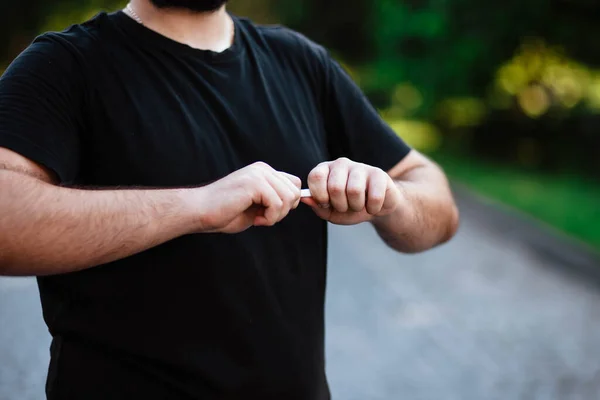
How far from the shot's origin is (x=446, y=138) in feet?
52.2

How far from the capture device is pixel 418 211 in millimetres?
2064

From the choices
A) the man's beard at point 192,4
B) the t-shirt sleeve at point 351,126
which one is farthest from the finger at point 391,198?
the man's beard at point 192,4

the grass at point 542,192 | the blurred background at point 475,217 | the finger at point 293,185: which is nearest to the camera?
the finger at point 293,185

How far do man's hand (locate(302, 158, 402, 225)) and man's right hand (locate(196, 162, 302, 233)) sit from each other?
0.06 meters

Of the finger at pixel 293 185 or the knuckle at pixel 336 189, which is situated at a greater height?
the finger at pixel 293 185

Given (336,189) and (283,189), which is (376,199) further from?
(283,189)

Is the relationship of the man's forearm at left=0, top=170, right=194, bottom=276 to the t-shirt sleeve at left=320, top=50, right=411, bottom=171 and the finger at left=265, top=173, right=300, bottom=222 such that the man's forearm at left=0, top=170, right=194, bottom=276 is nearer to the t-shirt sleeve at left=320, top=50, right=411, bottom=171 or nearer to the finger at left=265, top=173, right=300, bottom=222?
the finger at left=265, top=173, right=300, bottom=222

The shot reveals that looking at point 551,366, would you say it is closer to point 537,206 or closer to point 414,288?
point 414,288

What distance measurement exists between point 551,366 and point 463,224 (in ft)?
15.1

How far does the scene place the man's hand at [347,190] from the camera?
5.47 ft

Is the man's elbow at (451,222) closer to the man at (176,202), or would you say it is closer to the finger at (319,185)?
the man at (176,202)

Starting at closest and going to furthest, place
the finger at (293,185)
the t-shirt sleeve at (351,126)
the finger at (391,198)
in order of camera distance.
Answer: the finger at (293,185), the finger at (391,198), the t-shirt sleeve at (351,126)

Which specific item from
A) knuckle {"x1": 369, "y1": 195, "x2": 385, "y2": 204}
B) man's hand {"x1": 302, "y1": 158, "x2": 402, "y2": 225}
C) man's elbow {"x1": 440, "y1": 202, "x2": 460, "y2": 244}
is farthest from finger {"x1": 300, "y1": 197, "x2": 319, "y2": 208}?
man's elbow {"x1": 440, "y1": 202, "x2": 460, "y2": 244}

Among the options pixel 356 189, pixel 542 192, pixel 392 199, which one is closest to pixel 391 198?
pixel 392 199
